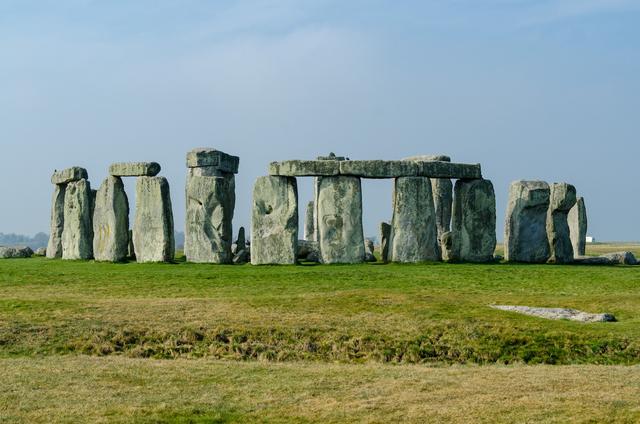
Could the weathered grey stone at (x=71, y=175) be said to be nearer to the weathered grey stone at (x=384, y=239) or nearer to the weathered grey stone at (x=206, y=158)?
the weathered grey stone at (x=206, y=158)

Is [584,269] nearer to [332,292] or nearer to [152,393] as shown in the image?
[332,292]

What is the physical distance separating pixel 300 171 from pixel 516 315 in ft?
44.2

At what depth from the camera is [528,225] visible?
3688 cm

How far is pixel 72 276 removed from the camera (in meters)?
31.8

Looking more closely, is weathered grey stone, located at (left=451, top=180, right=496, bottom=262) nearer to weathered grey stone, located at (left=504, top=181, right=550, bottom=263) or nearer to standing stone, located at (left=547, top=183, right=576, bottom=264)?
weathered grey stone, located at (left=504, top=181, right=550, bottom=263)

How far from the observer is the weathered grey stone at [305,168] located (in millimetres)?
34688

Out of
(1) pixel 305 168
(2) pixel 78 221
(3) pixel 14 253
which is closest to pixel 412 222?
(1) pixel 305 168

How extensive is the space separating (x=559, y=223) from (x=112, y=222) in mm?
15267

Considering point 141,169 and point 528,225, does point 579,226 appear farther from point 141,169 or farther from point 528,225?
point 141,169

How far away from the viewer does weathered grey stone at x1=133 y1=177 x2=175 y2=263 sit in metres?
35.2

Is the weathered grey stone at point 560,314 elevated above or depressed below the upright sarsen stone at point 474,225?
below

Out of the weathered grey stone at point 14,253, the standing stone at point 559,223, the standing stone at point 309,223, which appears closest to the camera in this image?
the standing stone at point 559,223

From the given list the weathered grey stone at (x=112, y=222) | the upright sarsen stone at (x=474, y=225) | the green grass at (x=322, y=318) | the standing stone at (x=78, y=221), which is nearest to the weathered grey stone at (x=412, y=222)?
the upright sarsen stone at (x=474, y=225)

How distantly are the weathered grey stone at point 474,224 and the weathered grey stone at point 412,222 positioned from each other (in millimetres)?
1934
